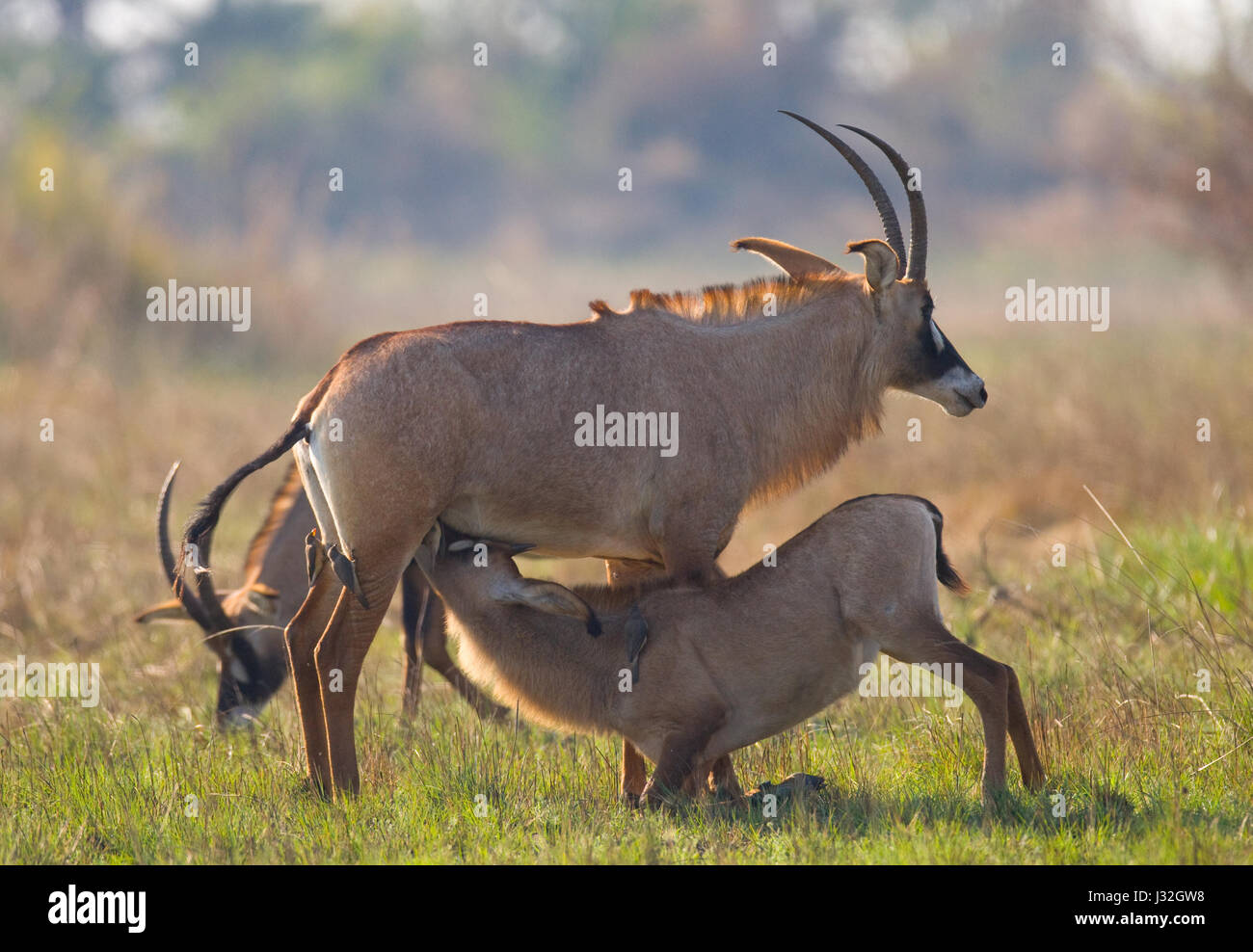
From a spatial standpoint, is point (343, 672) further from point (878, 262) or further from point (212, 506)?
point (878, 262)

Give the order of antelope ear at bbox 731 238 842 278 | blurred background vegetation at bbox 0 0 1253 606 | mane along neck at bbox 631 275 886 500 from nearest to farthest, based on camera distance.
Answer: mane along neck at bbox 631 275 886 500
antelope ear at bbox 731 238 842 278
blurred background vegetation at bbox 0 0 1253 606

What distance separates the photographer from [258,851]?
5121 mm

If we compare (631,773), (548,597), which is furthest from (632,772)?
(548,597)

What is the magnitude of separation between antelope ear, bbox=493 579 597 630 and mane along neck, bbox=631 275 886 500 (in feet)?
3.13

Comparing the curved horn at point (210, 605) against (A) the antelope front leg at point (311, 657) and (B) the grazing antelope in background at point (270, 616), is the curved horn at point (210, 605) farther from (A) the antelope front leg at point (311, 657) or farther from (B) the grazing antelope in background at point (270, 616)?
(A) the antelope front leg at point (311, 657)

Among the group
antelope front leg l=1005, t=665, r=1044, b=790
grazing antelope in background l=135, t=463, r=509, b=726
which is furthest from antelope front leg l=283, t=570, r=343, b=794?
antelope front leg l=1005, t=665, r=1044, b=790

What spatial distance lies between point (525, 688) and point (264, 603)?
2187mm

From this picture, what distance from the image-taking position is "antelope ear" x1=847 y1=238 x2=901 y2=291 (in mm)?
6074

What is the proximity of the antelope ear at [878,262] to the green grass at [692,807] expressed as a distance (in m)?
1.91

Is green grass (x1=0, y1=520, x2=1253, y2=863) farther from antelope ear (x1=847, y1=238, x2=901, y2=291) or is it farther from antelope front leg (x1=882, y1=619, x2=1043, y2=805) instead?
antelope ear (x1=847, y1=238, x2=901, y2=291)

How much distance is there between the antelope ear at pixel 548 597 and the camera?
18.6 ft

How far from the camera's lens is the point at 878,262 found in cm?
616

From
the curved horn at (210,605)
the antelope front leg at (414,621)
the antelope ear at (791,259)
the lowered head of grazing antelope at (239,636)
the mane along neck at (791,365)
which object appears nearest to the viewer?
the mane along neck at (791,365)

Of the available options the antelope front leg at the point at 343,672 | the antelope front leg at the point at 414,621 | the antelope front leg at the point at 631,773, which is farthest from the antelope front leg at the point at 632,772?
the antelope front leg at the point at 414,621
